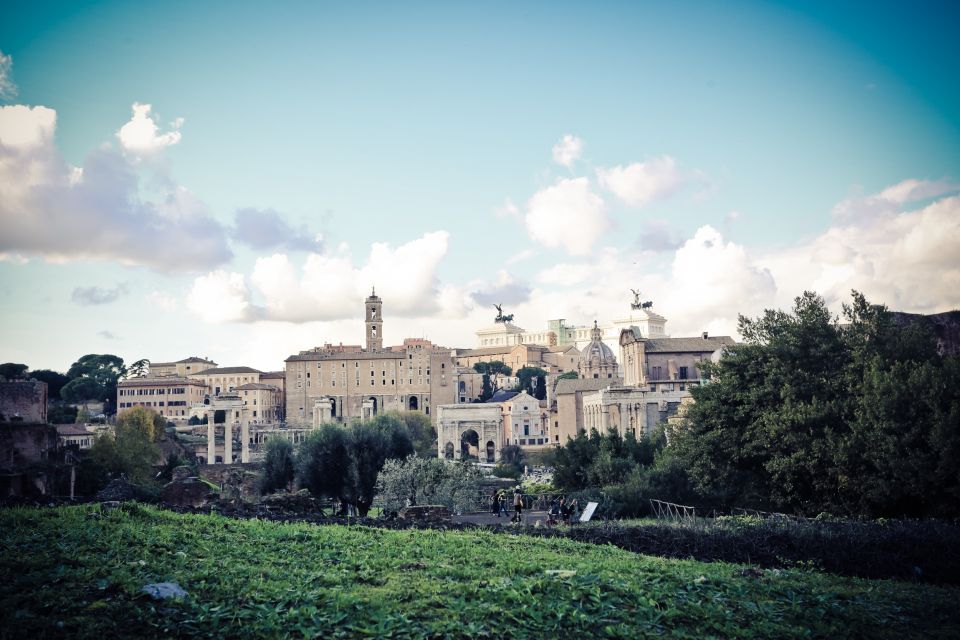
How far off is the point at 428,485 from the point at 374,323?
92.0 metres

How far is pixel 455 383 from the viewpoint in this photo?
367 ft

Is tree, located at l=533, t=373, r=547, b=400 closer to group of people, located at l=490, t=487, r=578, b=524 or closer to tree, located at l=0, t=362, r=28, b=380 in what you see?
tree, located at l=0, t=362, r=28, b=380

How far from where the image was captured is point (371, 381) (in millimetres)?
111750

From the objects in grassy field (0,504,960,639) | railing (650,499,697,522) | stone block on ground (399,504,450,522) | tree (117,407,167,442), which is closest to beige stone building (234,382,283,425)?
Answer: tree (117,407,167,442)

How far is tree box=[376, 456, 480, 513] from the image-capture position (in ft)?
86.9

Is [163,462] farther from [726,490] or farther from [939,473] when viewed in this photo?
[939,473]

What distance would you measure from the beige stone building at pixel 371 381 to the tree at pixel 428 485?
81652mm

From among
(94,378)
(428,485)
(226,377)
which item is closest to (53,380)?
(94,378)

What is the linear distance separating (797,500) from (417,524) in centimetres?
1089

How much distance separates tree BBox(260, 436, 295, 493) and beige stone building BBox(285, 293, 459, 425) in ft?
246

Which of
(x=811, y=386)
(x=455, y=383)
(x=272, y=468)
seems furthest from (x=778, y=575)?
(x=455, y=383)

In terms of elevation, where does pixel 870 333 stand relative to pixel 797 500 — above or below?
above

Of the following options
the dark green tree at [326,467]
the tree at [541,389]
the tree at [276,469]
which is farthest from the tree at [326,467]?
the tree at [541,389]

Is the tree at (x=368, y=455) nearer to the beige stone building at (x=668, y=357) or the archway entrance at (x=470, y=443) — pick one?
the beige stone building at (x=668, y=357)
